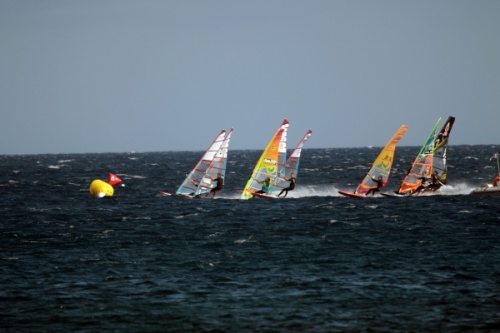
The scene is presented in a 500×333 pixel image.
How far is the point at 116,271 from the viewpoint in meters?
31.0

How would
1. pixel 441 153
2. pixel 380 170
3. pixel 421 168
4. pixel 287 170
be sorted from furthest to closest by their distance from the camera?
1. pixel 421 168
2. pixel 441 153
3. pixel 380 170
4. pixel 287 170

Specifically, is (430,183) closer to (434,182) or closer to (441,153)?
(434,182)

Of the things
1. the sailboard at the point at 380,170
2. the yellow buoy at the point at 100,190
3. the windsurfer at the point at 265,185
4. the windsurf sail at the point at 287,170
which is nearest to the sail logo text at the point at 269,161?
the windsurf sail at the point at 287,170

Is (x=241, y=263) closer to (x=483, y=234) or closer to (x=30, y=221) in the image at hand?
(x=483, y=234)

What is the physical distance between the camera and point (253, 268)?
3120 cm

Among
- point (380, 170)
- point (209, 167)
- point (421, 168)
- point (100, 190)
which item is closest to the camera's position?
point (209, 167)

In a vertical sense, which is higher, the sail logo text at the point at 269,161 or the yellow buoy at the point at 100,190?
the sail logo text at the point at 269,161

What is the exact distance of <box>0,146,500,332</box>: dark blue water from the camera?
23766 millimetres

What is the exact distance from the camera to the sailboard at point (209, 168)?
58469 millimetres

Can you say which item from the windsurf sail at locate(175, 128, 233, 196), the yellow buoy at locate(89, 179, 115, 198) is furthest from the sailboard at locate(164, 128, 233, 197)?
the yellow buoy at locate(89, 179, 115, 198)

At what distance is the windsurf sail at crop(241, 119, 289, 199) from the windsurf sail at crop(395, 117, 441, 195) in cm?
1003

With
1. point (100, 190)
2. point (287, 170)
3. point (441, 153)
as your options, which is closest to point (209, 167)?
point (287, 170)

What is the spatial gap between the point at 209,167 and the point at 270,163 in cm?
442

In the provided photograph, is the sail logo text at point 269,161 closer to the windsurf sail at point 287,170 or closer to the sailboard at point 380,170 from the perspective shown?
the windsurf sail at point 287,170
